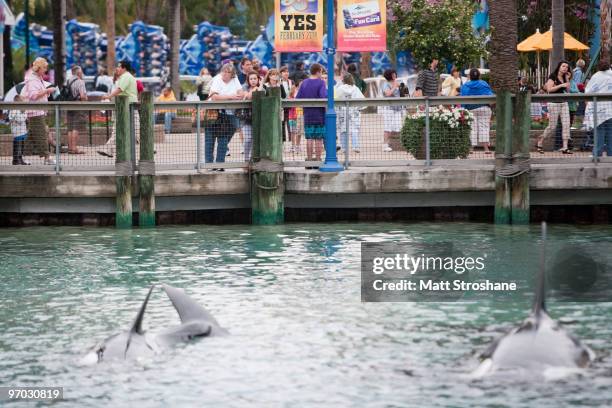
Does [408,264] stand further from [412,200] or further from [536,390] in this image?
[536,390]

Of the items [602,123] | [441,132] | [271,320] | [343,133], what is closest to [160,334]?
[271,320]

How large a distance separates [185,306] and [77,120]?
28.7 feet

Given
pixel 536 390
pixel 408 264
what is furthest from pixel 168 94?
pixel 536 390

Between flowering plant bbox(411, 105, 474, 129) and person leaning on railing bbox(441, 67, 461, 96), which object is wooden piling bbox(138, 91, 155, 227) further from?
person leaning on railing bbox(441, 67, 461, 96)

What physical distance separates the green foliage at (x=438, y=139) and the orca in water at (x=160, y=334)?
8426 millimetres

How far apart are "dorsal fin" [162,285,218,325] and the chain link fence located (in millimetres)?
8140

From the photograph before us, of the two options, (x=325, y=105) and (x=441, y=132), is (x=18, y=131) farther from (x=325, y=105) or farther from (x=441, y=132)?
(x=441, y=132)

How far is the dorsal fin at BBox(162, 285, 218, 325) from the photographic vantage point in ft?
40.1

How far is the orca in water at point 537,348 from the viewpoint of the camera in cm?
1058

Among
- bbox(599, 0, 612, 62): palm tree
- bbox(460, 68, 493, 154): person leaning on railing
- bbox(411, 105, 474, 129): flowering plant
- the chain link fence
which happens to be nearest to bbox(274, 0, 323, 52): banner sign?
the chain link fence

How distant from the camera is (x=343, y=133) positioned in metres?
20.7

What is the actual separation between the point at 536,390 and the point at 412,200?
10.7m

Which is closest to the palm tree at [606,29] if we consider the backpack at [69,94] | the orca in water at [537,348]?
the backpack at [69,94]

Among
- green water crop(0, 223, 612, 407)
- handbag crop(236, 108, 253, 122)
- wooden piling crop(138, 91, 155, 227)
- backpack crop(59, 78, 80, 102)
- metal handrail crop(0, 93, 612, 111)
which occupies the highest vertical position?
backpack crop(59, 78, 80, 102)
